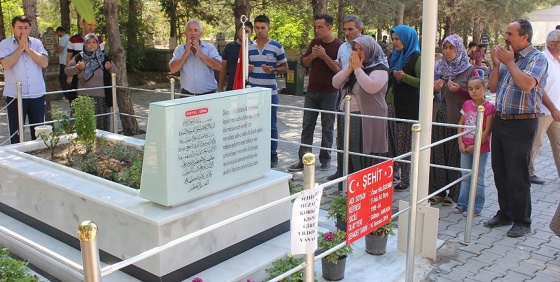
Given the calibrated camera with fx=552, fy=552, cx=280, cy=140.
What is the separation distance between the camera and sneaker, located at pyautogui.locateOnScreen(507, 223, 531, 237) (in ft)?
16.5

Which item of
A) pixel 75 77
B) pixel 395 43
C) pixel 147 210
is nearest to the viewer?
pixel 147 210

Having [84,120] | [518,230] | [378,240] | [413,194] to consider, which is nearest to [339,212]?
[378,240]

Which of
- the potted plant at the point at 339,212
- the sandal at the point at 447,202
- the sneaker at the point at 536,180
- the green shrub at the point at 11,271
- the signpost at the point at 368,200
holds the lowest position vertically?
the sandal at the point at 447,202

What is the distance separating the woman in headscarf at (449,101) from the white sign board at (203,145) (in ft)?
7.21

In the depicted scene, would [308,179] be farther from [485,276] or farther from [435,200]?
[435,200]

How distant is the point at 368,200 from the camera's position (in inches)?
133

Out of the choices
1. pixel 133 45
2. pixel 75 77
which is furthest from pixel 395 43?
pixel 133 45

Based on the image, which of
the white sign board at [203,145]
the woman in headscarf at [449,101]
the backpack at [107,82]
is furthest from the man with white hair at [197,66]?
the woman in headscarf at [449,101]

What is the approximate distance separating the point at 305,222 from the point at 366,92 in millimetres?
3206

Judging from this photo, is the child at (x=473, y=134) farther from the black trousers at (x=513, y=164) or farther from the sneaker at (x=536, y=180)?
the sneaker at (x=536, y=180)

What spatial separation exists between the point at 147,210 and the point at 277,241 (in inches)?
47.5

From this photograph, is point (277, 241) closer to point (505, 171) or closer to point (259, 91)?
point (259, 91)

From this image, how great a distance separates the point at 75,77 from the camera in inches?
304

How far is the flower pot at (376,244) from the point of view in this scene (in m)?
4.48
